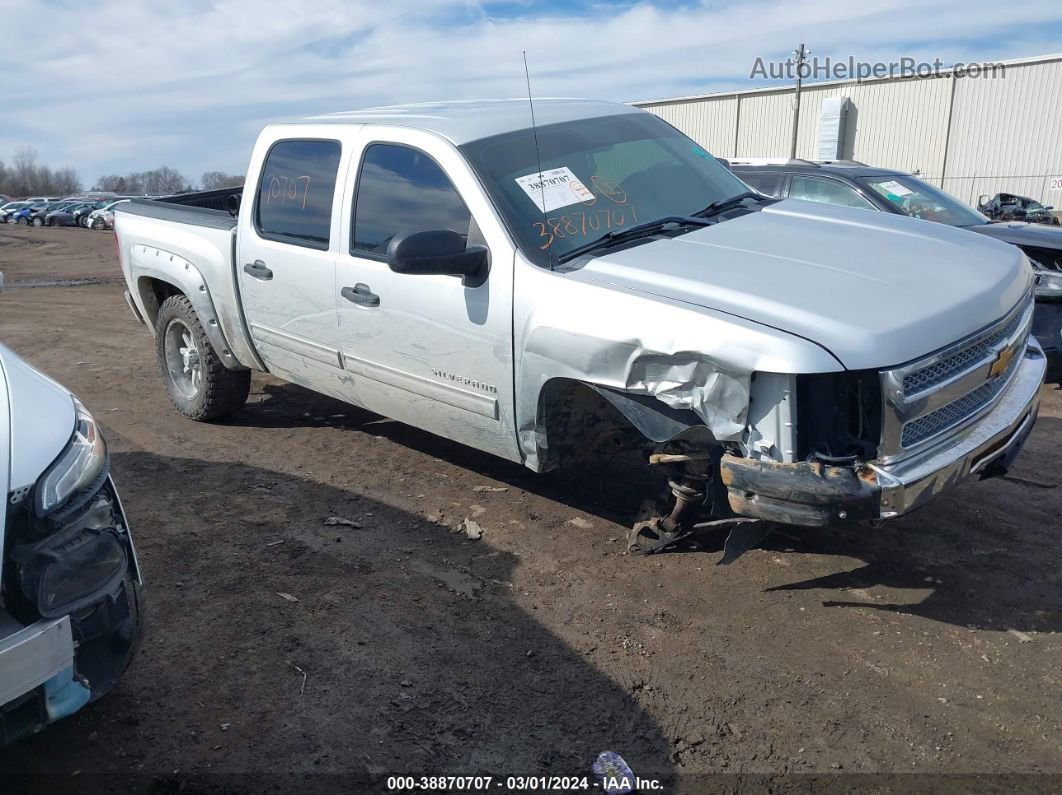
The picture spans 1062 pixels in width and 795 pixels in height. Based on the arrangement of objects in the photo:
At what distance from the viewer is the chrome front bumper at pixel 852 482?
2.96 metres

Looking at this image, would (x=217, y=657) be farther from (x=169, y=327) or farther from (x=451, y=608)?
(x=169, y=327)

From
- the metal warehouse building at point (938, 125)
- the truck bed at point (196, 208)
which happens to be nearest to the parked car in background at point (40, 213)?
the metal warehouse building at point (938, 125)

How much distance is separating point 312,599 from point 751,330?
7.08ft

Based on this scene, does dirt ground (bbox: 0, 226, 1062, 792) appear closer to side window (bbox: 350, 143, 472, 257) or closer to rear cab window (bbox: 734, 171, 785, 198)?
side window (bbox: 350, 143, 472, 257)

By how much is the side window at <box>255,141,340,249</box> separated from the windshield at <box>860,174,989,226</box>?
488cm

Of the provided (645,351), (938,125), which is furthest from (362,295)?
(938,125)

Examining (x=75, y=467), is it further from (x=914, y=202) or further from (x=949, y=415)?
(x=914, y=202)

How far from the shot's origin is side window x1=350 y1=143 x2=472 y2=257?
164 inches

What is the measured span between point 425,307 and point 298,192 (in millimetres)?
1396

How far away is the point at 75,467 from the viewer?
249 cm

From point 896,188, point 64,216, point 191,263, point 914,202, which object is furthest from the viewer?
point 64,216

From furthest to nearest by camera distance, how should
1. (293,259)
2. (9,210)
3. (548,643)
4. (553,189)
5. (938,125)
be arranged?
(9,210) → (938,125) → (293,259) → (553,189) → (548,643)

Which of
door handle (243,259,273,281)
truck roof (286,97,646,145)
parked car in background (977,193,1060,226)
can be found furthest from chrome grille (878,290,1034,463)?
parked car in background (977,193,1060,226)

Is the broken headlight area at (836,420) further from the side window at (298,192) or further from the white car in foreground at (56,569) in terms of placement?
the side window at (298,192)
